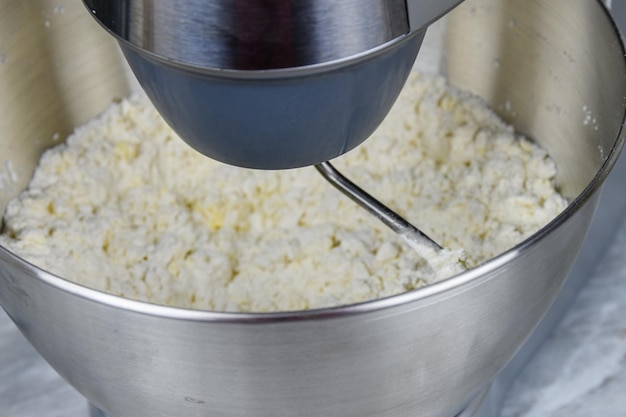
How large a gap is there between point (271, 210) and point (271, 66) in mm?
403

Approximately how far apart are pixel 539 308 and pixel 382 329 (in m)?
0.16

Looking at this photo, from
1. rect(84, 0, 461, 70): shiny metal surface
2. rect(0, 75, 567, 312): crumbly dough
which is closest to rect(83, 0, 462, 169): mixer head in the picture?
rect(84, 0, 461, 70): shiny metal surface

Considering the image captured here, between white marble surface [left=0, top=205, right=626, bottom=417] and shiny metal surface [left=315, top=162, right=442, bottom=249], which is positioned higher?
shiny metal surface [left=315, top=162, right=442, bottom=249]

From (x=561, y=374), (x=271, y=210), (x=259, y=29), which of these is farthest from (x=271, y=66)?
Answer: (x=561, y=374)

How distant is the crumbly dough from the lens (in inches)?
33.2

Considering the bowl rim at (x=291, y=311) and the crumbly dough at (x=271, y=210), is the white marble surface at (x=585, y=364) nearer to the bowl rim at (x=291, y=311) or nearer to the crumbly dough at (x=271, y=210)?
the crumbly dough at (x=271, y=210)

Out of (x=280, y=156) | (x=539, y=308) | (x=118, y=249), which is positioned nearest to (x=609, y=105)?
(x=539, y=308)

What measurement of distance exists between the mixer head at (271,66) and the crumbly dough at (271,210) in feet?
0.78

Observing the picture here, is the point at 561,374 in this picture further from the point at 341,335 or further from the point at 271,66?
the point at 271,66

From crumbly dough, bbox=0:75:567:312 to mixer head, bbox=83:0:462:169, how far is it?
237 millimetres

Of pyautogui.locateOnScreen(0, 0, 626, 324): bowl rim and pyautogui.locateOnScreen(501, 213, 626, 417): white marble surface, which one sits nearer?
pyautogui.locateOnScreen(0, 0, 626, 324): bowl rim

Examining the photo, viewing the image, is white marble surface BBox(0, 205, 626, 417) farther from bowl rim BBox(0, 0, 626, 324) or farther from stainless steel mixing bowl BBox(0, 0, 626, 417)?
bowl rim BBox(0, 0, 626, 324)

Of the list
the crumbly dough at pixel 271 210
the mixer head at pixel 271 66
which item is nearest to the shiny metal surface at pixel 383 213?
the crumbly dough at pixel 271 210

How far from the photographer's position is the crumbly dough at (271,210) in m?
0.84
